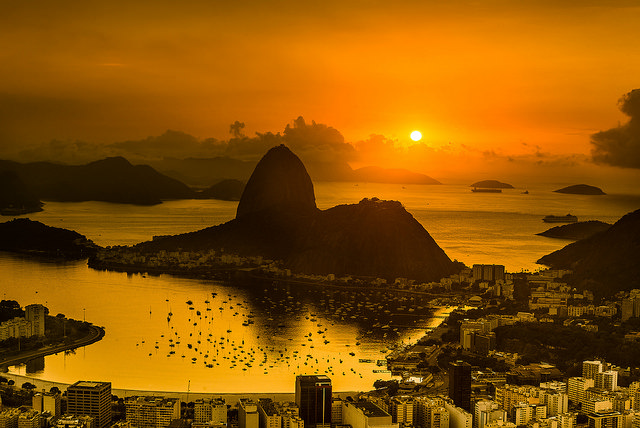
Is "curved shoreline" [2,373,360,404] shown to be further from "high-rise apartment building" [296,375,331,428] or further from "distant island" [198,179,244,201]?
"distant island" [198,179,244,201]

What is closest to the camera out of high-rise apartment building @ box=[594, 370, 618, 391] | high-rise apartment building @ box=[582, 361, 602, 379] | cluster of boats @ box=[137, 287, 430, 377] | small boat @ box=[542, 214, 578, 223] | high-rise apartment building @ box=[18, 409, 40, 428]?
high-rise apartment building @ box=[18, 409, 40, 428]

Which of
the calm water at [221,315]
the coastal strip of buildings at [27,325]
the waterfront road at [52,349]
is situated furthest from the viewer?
the coastal strip of buildings at [27,325]

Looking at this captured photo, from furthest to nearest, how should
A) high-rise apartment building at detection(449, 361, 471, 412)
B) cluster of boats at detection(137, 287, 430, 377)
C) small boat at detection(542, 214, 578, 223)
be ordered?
small boat at detection(542, 214, 578, 223)
cluster of boats at detection(137, 287, 430, 377)
high-rise apartment building at detection(449, 361, 471, 412)

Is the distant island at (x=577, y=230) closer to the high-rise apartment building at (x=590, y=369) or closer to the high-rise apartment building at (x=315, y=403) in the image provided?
the high-rise apartment building at (x=590, y=369)

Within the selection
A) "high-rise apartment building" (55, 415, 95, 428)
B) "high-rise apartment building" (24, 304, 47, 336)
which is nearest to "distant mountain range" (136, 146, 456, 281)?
"high-rise apartment building" (24, 304, 47, 336)

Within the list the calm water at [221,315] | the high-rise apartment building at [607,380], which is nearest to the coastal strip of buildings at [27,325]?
the calm water at [221,315]

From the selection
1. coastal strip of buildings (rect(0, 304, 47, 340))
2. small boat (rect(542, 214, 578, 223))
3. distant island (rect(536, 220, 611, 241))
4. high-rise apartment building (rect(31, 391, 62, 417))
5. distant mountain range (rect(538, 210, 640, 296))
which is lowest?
high-rise apartment building (rect(31, 391, 62, 417))

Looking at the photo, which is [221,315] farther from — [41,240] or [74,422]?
[41,240]
